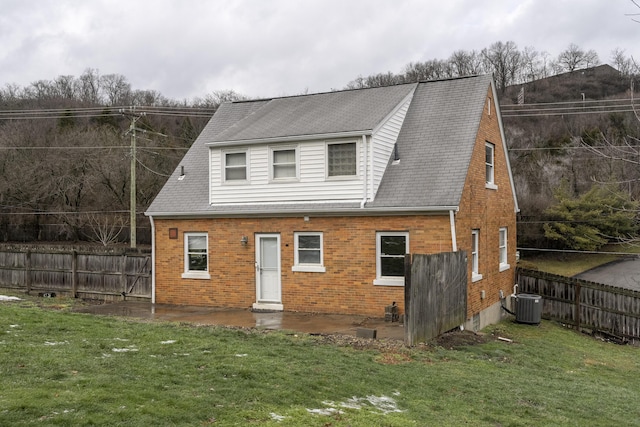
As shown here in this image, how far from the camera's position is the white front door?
1666 cm

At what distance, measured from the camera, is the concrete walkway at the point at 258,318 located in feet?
43.9

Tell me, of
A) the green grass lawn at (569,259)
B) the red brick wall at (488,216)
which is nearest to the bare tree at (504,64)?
the green grass lawn at (569,259)

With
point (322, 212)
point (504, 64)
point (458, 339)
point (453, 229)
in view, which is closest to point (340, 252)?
point (322, 212)

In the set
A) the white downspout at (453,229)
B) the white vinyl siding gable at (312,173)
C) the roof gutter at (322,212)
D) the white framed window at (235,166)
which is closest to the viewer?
the white downspout at (453,229)

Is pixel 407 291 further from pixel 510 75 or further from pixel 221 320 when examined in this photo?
pixel 510 75

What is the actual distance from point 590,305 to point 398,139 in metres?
8.25

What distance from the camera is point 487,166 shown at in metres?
18.0

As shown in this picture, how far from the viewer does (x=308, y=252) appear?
1631 centimetres

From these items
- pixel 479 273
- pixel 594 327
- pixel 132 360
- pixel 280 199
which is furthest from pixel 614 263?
pixel 132 360

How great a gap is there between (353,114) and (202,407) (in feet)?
39.9

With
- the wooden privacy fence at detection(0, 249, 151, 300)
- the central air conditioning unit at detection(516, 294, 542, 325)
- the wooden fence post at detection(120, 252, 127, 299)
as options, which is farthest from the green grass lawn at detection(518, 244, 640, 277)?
the wooden fence post at detection(120, 252, 127, 299)

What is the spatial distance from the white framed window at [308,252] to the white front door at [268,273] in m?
0.63

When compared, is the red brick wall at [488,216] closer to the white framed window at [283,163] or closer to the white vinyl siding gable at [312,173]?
→ the white vinyl siding gable at [312,173]

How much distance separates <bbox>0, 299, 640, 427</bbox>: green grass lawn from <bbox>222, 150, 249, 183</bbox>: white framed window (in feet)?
18.8
